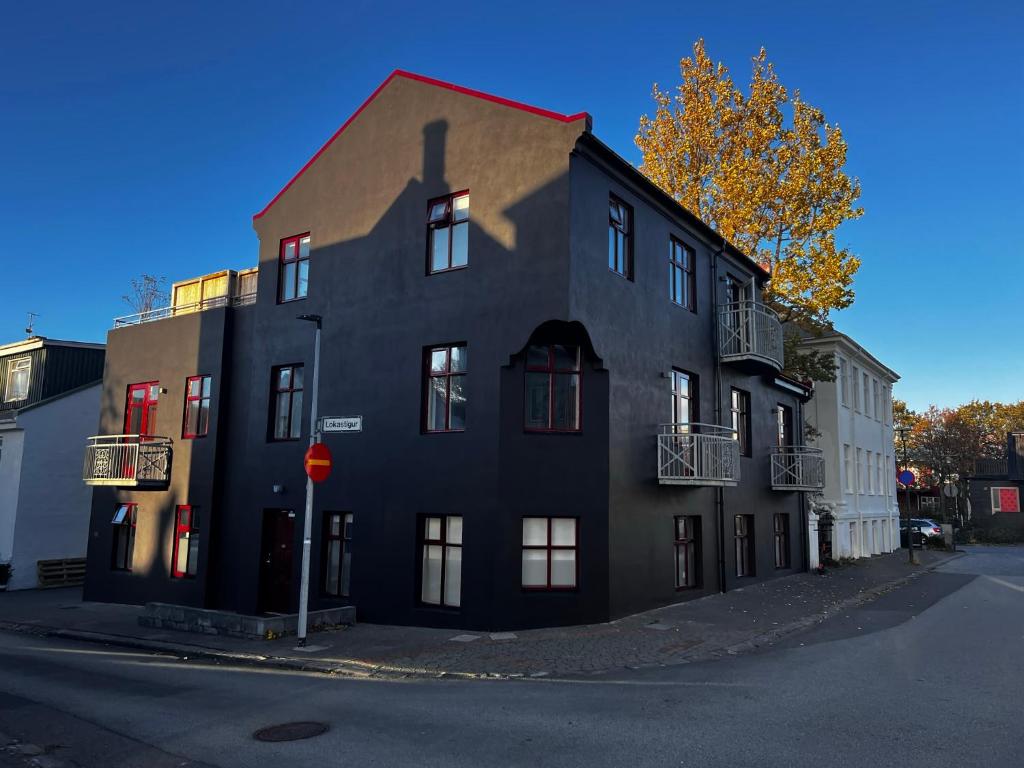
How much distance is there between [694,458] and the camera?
627 inches

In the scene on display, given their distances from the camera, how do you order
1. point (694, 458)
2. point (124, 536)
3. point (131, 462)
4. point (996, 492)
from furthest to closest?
point (996, 492), point (124, 536), point (131, 462), point (694, 458)

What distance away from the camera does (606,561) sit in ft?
46.1

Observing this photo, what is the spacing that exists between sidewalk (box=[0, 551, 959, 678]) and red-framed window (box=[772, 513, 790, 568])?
4194mm

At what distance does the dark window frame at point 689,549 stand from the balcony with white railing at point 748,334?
4.57 meters

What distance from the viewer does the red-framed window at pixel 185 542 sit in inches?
763

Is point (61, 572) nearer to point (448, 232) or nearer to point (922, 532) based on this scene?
point (448, 232)

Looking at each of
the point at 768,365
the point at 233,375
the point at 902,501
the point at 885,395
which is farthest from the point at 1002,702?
the point at 902,501

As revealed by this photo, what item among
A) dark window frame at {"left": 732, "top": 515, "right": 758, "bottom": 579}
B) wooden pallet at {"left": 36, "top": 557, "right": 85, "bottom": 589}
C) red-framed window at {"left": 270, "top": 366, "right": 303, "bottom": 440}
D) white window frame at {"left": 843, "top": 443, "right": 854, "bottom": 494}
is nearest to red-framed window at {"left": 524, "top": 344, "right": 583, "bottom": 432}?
red-framed window at {"left": 270, "top": 366, "right": 303, "bottom": 440}

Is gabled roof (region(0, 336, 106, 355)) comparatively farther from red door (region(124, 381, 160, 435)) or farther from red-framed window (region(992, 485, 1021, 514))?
red-framed window (region(992, 485, 1021, 514))

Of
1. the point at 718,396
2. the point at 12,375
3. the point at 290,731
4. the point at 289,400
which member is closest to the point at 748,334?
the point at 718,396

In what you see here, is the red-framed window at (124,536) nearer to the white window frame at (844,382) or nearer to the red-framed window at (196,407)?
the red-framed window at (196,407)

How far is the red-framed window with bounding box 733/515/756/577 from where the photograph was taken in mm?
19781

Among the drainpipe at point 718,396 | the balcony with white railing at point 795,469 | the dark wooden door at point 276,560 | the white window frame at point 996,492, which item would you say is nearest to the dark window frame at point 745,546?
the drainpipe at point 718,396

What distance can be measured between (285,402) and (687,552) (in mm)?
10431
